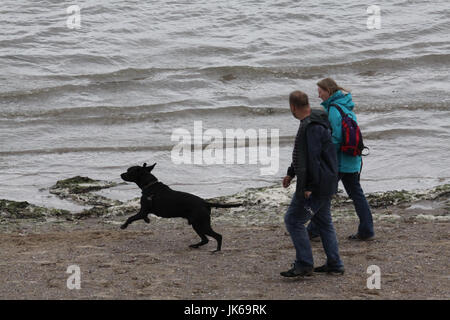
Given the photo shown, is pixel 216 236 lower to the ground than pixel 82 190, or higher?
higher

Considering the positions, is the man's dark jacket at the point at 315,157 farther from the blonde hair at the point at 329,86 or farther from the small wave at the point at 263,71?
the small wave at the point at 263,71

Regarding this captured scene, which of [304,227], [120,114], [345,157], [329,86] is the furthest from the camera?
[120,114]

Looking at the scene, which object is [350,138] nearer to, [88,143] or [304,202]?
[304,202]

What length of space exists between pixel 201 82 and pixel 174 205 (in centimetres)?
1245

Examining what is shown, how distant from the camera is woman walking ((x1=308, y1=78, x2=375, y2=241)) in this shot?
289 inches

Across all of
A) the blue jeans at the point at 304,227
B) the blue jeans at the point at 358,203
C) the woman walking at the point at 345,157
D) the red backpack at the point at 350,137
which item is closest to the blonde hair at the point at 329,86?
the woman walking at the point at 345,157

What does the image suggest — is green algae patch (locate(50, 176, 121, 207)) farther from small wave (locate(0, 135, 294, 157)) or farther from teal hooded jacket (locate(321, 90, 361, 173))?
teal hooded jacket (locate(321, 90, 361, 173))

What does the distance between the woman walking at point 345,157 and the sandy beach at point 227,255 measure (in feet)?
0.56

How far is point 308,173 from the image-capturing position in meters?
6.26

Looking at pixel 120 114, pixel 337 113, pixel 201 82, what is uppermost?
pixel 337 113

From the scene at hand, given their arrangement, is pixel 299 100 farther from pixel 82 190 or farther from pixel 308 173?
pixel 82 190

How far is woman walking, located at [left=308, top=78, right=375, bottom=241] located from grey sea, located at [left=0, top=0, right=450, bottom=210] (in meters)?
2.95

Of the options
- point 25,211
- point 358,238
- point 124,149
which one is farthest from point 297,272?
point 124,149
